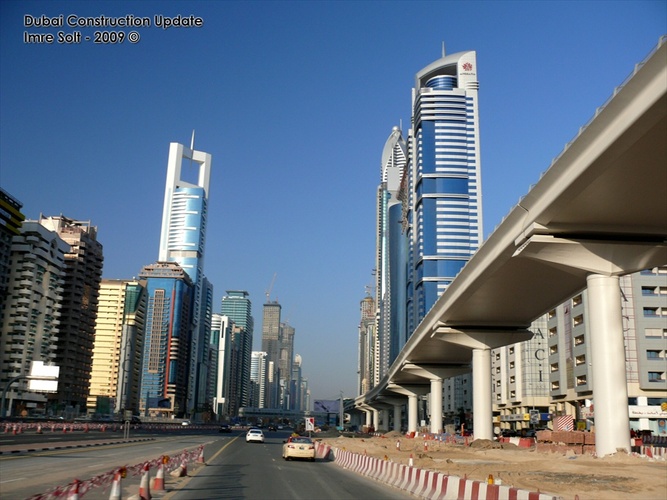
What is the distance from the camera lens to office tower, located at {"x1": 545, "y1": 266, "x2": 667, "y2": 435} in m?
82.6

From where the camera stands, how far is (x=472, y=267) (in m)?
43.0

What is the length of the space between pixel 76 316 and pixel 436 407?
127m

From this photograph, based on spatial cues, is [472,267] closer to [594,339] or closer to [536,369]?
[594,339]

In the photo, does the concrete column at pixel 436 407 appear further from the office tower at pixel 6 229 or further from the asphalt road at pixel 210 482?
the office tower at pixel 6 229

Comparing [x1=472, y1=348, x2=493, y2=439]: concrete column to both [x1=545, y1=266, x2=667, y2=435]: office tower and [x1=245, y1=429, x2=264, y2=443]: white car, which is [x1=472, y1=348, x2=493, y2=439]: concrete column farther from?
Result: [x1=545, y1=266, x2=667, y2=435]: office tower

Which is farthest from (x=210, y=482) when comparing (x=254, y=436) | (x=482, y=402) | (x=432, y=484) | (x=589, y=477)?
(x=254, y=436)

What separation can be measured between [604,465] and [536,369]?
7946 cm

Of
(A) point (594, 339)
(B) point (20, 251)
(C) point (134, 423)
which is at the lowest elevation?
(C) point (134, 423)

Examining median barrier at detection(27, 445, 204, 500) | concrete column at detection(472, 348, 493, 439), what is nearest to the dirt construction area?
median barrier at detection(27, 445, 204, 500)

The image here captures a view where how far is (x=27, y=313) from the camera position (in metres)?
155

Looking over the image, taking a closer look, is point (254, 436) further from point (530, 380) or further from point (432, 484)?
point (530, 380)

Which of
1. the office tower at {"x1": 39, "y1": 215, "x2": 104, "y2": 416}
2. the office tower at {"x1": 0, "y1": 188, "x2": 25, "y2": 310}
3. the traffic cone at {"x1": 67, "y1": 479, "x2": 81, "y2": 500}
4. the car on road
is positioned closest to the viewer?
the traffic cone at {"x1": 67, "y1": 479, "x2": 81, "y2": 500}

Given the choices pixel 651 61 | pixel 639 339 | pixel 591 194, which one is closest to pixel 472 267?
pixel 591 194

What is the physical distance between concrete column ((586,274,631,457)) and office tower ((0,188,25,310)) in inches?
5364
